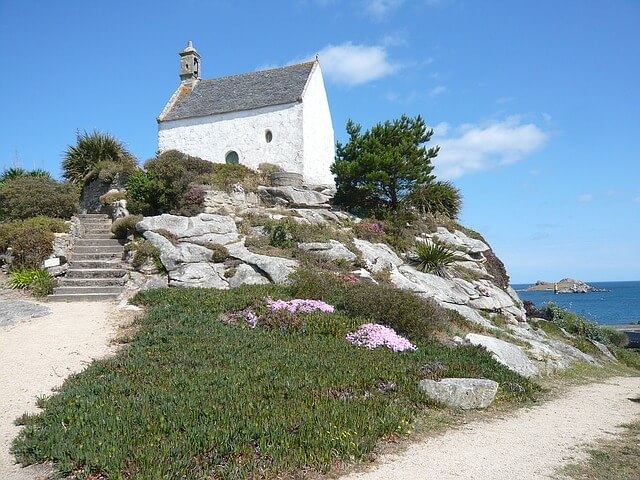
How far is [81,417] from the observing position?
595cm

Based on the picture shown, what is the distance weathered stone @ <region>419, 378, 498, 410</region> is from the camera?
24.9 ft

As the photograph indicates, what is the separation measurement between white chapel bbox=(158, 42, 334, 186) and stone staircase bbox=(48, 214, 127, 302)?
9.10 metres

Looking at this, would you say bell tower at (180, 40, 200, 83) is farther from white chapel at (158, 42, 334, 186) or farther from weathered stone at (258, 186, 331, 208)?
weathered stone at (258, 186, 331, 208)

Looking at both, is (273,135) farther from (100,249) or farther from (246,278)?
(246,278)

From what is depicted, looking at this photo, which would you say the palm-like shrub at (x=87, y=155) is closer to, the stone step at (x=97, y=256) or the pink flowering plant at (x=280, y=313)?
the stone step at (x=97, y=256)

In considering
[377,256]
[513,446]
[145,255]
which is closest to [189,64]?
[145,255]

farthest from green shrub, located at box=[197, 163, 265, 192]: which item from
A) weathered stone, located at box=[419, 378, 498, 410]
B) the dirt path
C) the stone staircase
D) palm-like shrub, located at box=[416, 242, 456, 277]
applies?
the dirt path

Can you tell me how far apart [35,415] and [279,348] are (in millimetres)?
4191

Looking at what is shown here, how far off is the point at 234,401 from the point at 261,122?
20882 mm

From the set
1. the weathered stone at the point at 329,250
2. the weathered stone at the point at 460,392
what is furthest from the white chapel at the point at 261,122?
the weathered stone at the point at 460,392

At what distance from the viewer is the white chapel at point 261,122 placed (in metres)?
25.0

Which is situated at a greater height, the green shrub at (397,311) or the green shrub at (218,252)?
the green shrub at (218,252)

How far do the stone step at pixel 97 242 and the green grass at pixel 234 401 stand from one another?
26.3ft

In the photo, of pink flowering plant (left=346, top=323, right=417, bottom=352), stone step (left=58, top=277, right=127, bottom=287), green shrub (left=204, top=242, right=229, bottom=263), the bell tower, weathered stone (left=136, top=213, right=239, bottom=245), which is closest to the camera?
pink flowering plant (left=346, top=323, right=417, bottom=352)
